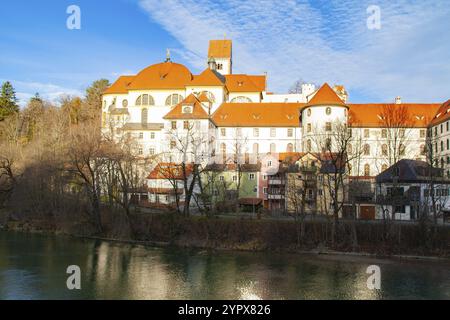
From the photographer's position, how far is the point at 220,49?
79.3 m

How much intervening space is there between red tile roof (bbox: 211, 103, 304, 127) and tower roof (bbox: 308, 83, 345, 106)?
14.1ft

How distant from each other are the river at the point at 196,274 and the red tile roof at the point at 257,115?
24728 millimetres

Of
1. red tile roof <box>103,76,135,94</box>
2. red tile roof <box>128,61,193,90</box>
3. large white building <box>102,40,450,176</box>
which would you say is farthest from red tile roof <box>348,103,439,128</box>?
red tile roof <box>103,76,135,94</box>

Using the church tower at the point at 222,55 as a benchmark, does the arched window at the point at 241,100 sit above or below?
below

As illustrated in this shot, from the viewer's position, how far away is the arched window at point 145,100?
60312mm

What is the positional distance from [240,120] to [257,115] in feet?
7.65

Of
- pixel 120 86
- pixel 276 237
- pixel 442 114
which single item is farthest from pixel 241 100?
pixel 276 237

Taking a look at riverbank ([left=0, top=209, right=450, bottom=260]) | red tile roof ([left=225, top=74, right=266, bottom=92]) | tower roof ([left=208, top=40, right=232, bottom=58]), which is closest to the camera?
riverbank ([left=0, top=209, right=450, bottom=260])

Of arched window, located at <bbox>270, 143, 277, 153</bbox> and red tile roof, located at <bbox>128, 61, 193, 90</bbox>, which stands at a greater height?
red tile roof, located at <bbox>128, 61, 193, 90</bbox>

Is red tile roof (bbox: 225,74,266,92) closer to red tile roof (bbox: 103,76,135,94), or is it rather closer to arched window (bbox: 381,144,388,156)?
red tile roof (bbox: 103,76,135,94)

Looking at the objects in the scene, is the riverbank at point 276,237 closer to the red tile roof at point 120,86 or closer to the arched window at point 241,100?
the arched window at point 241,100

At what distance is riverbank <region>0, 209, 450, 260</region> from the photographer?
32.8 metres

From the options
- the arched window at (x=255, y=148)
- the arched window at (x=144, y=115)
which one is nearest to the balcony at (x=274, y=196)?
the arched window at (x=255, y=148)
